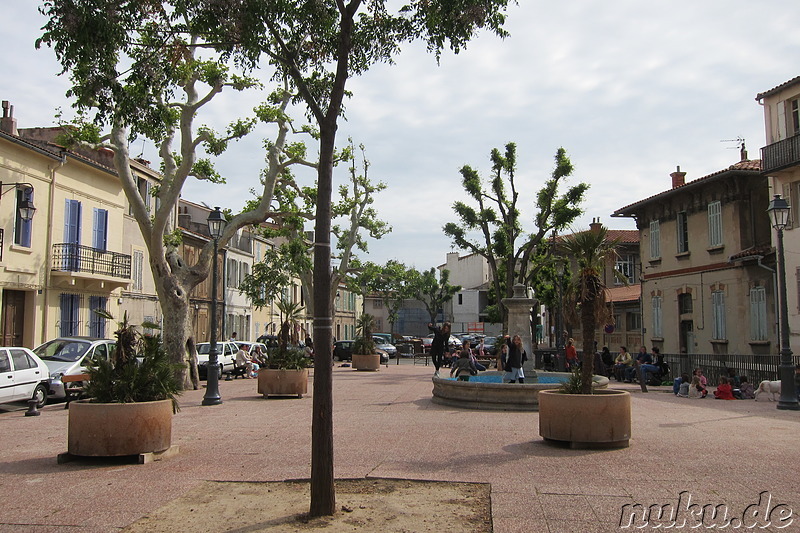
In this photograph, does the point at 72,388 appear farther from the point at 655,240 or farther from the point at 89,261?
the point at 655,240

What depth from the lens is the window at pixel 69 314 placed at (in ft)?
81.2

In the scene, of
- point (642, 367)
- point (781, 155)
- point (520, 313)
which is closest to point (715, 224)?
point (781, 155)

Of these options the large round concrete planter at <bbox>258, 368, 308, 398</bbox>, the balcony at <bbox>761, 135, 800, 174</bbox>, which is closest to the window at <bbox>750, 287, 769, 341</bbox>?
the balcony at <bbox>761, 135, 800, 174</bbox>

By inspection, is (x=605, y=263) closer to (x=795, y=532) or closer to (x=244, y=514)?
(x=795, y=532)

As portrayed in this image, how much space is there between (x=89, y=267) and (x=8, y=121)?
19.1ft

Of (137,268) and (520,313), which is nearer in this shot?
(520,313)

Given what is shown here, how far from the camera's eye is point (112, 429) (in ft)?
27.0

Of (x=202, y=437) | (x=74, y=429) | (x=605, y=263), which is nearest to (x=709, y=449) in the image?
(x=605, y=263)

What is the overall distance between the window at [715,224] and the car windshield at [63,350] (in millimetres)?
21471

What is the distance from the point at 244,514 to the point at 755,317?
899 inches

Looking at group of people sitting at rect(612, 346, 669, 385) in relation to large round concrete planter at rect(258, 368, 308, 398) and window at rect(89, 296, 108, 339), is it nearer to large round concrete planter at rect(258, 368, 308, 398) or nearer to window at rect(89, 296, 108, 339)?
large round concrete planter at rect(258, 368, 308, 398)

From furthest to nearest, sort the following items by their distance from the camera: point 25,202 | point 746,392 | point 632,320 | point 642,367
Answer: point 632,320
point 25,202
point 642,367
point 746,392

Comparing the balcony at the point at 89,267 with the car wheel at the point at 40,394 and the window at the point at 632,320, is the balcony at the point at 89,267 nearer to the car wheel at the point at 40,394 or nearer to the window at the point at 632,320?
the car wheel at the point at 40,394

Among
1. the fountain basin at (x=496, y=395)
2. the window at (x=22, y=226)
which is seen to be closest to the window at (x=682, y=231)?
the fountain basin at (x=496, y=395)
